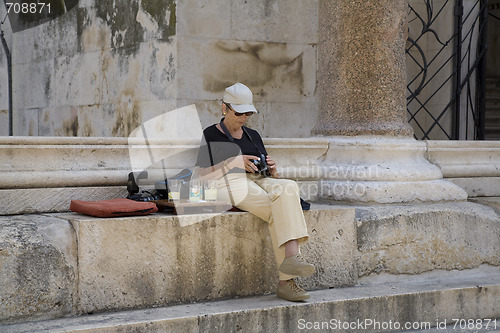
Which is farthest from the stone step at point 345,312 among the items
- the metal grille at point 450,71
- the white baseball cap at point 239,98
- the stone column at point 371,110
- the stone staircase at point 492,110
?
the stone staircase at point 492,110

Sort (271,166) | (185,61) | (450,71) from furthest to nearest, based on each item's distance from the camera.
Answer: (450,71) → (185,61) → (271,166)

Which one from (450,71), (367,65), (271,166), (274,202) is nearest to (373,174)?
(367,65)

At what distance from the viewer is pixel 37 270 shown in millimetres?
4176

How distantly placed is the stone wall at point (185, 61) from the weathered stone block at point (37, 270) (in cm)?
281

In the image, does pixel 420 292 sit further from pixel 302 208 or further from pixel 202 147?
pixel 202 147

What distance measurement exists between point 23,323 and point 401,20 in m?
3.56

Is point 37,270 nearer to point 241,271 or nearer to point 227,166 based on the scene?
point 241,271

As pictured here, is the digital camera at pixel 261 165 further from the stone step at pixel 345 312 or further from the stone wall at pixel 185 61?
the stone wall at pixel 185 61

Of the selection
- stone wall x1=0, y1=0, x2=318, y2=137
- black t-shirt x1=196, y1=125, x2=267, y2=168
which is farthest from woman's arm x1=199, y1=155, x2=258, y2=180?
stone wall x1=0, y1=0, x2=318, y2=137

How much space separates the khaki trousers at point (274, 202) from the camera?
15.6 ft

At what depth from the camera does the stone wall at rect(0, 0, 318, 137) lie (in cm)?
694

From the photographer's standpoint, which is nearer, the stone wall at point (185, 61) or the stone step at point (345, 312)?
the stone step at point (345, 312)

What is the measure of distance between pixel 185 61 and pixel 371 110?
1817 mm

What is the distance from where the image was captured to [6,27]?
9.65 metres
